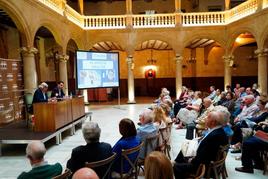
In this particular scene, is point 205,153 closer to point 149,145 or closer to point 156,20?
point 149,145

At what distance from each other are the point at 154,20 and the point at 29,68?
869 centimetres

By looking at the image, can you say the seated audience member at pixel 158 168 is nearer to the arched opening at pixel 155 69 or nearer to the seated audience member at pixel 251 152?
the seated audience member at pixel 251 152

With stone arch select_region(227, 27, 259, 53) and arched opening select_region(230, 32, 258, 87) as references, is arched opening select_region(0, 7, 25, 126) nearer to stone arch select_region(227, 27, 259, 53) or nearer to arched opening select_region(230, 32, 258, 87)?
stone arch select_region(227, 27, 259, 53)

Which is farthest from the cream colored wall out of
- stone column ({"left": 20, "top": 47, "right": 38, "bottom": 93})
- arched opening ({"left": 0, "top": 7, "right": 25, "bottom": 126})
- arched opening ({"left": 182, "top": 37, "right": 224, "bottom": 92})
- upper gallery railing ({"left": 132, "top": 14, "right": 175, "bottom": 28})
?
arched opening ({"left": 182, "top": 37, "right": 224, "bottom": 92})

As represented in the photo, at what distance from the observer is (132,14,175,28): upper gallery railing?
651 inches

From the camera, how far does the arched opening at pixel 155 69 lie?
71.1 feet

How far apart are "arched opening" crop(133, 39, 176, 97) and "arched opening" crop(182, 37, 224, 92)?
1118 millimetres

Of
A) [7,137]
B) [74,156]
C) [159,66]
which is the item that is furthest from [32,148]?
[159,66]

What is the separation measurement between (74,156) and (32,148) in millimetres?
478

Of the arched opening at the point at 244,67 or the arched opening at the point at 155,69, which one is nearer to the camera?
the arched opening at the point at 244,67

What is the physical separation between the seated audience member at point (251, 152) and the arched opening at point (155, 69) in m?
17.0

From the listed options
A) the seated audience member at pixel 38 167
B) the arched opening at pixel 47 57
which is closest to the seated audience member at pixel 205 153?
the seated audience member at pixel 38 167

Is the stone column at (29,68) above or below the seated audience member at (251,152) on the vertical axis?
above

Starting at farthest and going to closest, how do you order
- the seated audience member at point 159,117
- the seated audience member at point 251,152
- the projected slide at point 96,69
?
the projected slide at point 96,69
the seated audience member at point 159,117
the seated audience member at point 251,152
